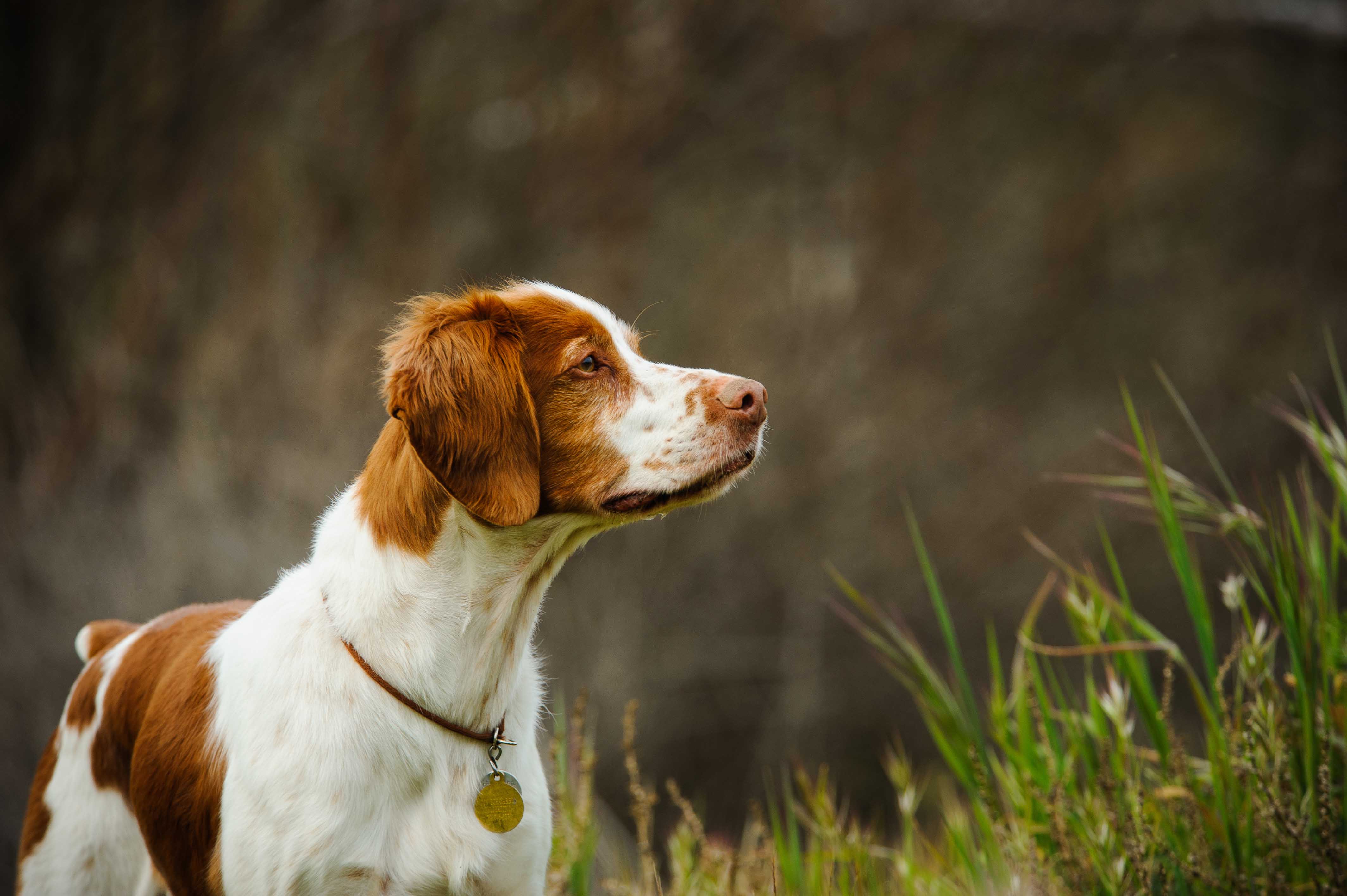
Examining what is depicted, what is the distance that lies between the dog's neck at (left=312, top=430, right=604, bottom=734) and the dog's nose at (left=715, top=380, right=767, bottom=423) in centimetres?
38

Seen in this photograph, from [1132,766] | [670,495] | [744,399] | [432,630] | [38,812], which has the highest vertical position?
[744,399]

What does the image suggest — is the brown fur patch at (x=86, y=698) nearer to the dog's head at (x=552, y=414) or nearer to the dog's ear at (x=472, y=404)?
the dog's head at (x=552, y=414)

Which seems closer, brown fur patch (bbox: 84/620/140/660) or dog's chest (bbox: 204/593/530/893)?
dog's chest (bbox: 204/593/530/893)

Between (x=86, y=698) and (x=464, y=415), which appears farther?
(x=86, y=698)

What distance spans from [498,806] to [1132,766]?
1534 millimetres

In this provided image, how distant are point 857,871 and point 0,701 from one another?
20.0 ft

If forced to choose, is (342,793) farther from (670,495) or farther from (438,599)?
(670,495)

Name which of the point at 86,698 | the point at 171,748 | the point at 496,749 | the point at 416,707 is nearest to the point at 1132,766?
the point at 496,749

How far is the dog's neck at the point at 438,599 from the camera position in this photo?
5.04 ft

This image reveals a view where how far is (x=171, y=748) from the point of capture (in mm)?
1668

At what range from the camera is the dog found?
4.86 feet

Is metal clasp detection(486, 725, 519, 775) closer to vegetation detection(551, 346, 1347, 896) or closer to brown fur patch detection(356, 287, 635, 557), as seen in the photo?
brown fur patch detection(356, 287, 635, 557)

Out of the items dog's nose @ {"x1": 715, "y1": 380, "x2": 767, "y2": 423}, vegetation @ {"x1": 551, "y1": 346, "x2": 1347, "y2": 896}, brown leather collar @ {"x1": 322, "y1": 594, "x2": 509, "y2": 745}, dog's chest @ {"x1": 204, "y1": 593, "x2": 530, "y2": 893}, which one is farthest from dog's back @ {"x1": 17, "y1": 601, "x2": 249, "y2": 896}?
dog's nose @ {"x1": 715, "y1": 380, "x2": 767, "y2": 423}

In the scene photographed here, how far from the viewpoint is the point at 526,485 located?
1562 mm
